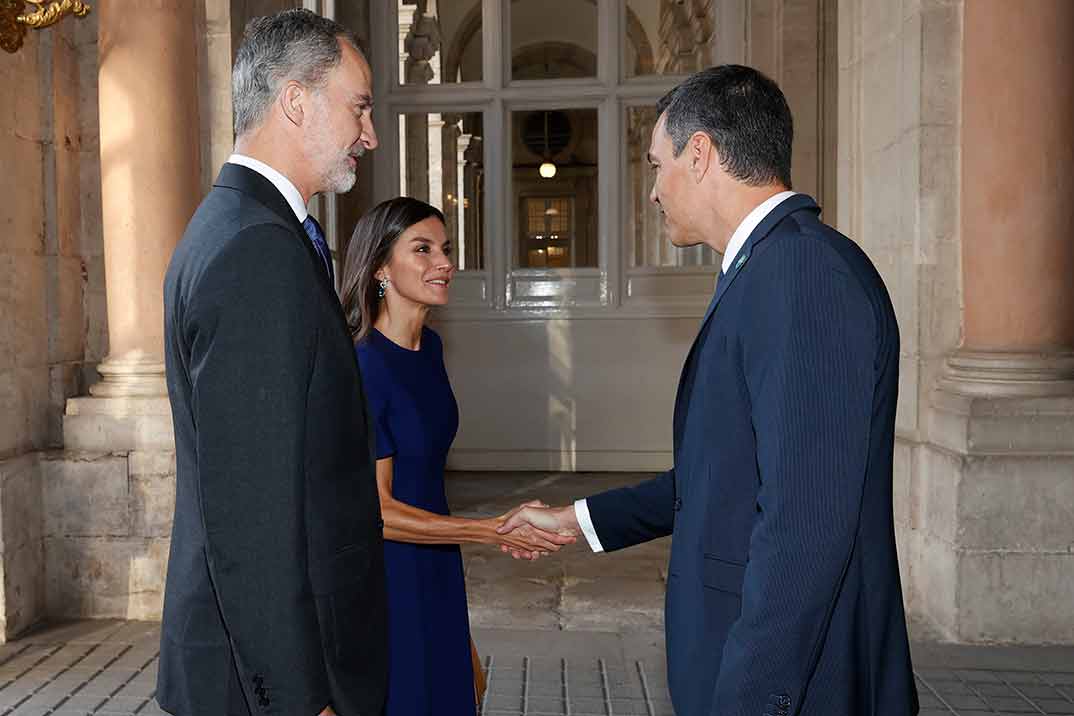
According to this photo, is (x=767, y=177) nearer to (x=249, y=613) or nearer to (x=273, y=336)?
(x=273, y=336)

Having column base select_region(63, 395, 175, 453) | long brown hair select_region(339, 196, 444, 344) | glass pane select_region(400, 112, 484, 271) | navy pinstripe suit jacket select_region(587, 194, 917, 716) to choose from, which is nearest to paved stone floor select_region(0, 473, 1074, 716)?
column base select_region(63, 395, 175, 453)

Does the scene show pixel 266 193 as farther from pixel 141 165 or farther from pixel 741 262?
pixel 141 165

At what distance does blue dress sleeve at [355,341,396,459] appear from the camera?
2.34m

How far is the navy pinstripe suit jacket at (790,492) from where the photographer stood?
50.1 inches

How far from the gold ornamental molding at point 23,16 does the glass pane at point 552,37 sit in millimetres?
5334

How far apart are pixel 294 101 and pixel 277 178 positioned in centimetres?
12

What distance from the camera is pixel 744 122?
1.52m

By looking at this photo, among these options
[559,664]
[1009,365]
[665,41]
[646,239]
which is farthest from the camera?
[665,41]

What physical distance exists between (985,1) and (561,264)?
4825 millimetres

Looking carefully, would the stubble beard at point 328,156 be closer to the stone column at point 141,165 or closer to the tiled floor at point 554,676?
the tiled floor at point 554,676

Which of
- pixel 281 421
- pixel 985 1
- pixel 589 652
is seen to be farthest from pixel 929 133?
pixel 281 421

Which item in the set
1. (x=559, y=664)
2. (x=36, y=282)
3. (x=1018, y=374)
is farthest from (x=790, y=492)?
(x=36, y=282)

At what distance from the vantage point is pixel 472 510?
677 centimetres

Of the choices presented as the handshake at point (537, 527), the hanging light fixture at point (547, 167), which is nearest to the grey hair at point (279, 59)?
the handshake at point (537, 527)
